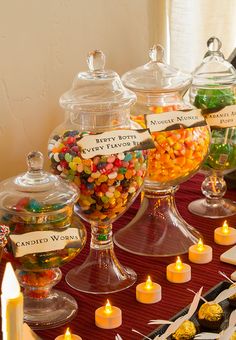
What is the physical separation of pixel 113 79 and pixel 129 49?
0.63 m

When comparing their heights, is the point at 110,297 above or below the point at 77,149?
below

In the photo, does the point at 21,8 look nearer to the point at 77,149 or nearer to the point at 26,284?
the point at 77,149

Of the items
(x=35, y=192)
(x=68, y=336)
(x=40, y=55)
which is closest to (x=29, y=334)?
(x=68, y=336)

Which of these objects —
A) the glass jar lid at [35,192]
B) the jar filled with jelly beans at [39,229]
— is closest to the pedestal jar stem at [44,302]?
the jar filled with jelly beans at [39,229]

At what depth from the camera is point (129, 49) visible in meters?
1.79

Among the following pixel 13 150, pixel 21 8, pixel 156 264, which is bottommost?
pixel 156 264

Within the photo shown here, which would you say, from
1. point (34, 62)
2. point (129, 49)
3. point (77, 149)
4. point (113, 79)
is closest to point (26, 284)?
point (77, 149)

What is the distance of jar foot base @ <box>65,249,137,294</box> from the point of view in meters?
1.17

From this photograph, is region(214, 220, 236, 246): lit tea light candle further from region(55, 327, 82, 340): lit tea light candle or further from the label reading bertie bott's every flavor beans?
region(55, 327, 82, 340): lit tea light candle

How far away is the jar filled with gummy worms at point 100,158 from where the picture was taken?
3.67 feet

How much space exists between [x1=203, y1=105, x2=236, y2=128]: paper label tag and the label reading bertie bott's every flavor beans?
0.13 m

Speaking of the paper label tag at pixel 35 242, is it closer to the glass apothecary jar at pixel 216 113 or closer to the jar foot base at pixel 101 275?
the jar foot base at pixel 101 275

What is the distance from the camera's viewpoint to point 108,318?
103 cm

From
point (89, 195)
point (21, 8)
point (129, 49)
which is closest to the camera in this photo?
point (89, 195)
